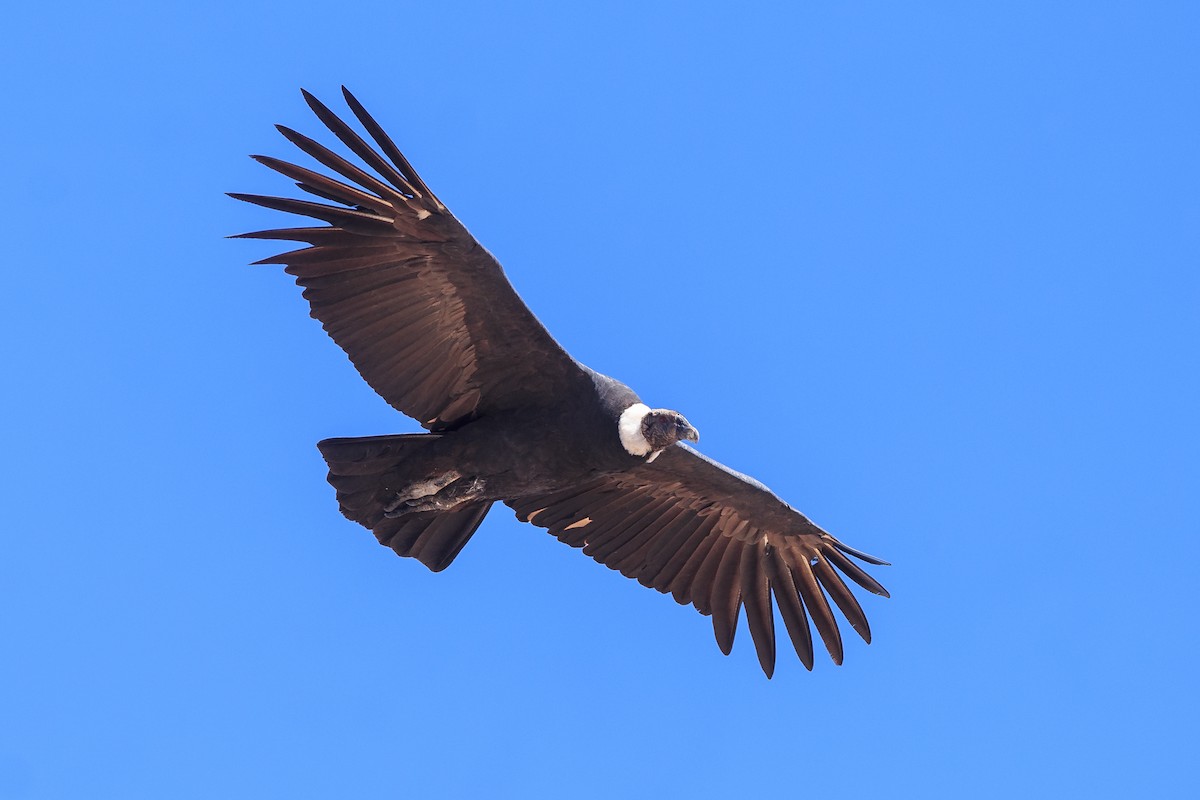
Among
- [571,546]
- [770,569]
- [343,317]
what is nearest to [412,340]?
[343,317]

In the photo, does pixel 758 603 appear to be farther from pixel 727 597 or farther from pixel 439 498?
pixel 439 498

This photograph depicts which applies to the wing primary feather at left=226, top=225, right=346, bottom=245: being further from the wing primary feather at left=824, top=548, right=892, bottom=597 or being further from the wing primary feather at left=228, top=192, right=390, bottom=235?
the wing primary feather at left=824, top=548, right=892, bottom=597

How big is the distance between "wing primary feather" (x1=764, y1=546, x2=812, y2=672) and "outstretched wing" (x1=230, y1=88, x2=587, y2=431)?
115 inches

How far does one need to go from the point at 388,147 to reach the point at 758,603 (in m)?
5.49

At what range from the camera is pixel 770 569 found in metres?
13.7

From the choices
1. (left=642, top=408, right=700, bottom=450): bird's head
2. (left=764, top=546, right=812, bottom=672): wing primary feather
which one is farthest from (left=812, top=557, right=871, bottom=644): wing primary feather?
(left=642, top=408, right=700, bottom=450): bird's head

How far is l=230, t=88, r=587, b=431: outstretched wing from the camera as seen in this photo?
11000mm

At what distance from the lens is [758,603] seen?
13641 mm

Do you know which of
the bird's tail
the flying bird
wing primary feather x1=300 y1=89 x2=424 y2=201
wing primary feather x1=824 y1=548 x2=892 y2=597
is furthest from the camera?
wing primary feather x1=824 y1=548 x2=892 y2=597

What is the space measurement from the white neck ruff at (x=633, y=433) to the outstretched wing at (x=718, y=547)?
1213 millimetres

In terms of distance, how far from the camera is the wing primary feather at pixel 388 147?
10.4 m

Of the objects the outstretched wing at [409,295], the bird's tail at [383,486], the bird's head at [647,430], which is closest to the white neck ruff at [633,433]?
the bird's head at [647,430]

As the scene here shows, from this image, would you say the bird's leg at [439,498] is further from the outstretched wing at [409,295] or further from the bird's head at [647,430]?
the bird's head at [647,430]

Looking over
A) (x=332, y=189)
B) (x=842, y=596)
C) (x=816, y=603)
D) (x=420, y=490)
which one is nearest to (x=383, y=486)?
(x=420, y=490)
